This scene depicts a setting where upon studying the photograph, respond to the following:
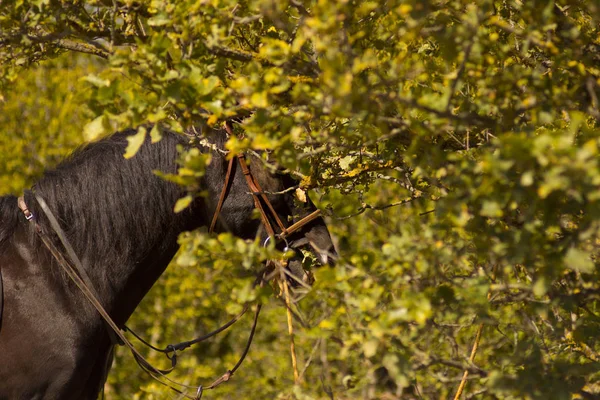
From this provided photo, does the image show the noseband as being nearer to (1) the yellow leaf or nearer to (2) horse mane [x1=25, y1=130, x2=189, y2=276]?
(2) horse mane [x1=25, y1=130, x2=189, y2=276]

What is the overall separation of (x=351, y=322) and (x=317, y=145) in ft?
2.72

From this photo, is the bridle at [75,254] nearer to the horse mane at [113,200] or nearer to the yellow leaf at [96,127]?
the horse mane at [113,200]

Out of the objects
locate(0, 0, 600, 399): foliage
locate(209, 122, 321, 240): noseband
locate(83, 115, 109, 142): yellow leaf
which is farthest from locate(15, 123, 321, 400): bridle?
locate(83, 115, 109, 142): yellow leaf

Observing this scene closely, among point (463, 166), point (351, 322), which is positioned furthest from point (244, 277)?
point (463, 166)

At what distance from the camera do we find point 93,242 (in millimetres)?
2832

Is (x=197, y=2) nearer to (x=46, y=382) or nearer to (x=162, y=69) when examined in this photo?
(x=162, y=69)

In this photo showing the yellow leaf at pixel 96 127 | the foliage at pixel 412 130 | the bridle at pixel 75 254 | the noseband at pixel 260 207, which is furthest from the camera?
the noseband at pixel 260 207

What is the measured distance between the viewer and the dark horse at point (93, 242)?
2736 millimetres

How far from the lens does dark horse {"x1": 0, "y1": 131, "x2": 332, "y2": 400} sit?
2.74 metres

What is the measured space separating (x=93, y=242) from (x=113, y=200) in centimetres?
18

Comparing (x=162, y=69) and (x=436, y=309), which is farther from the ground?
(x=162, y=69)

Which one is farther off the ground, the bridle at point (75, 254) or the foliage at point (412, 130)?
the foliage at point (412, 130)

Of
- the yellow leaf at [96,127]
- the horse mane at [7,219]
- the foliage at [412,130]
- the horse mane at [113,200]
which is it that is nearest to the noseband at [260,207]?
the horse mane at [113,200]

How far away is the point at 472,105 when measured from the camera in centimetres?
207
